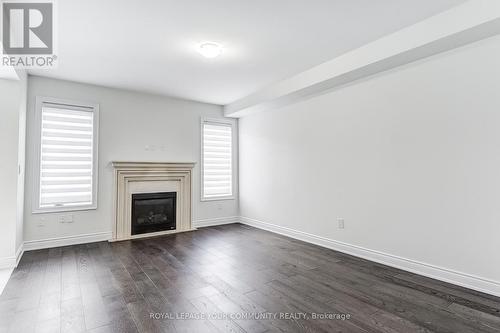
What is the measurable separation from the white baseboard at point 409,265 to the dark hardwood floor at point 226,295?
10 centimetres

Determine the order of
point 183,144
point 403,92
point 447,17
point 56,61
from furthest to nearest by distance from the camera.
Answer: point 183,144
point 56,61
point 403,92
point 447,17

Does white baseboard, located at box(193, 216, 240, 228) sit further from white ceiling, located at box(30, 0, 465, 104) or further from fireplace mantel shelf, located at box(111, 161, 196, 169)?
white ceiling, located at box(30, 0, 465, 104)

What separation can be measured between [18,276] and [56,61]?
2.78m

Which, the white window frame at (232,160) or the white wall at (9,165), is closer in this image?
the white wall at (9,165)

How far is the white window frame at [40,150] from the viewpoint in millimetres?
4184

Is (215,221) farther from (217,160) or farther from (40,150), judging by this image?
(40,150)

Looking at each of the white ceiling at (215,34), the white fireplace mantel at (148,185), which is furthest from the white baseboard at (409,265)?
the white ceiling at (215,34)

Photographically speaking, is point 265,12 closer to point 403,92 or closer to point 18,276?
point 403,92

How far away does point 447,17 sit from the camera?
2576 mm

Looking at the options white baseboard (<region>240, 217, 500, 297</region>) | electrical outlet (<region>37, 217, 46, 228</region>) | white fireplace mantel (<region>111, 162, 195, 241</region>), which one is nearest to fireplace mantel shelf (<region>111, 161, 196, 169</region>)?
white fireplace mantel (<region>111, 162, 195, 241</region>)

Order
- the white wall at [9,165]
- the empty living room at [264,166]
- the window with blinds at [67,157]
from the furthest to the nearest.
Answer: the window with blinds at [67,157] → the white wall at [9,165] → the empty living room at [264,166]

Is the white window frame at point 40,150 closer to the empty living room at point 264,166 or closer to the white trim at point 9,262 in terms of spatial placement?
the empty living room at point 264,166

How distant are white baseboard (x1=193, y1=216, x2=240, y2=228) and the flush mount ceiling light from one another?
3.56 m

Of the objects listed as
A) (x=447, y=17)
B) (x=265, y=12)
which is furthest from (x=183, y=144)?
(x=447, y=17)
